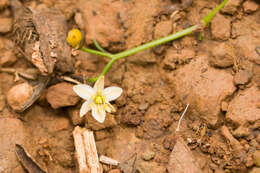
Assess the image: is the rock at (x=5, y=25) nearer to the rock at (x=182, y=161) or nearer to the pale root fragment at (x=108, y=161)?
the pale root fragment at (x=108, y=161)

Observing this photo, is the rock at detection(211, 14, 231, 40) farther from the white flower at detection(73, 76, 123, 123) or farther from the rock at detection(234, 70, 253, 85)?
the white flower at detection(73, 76, 123, 123)

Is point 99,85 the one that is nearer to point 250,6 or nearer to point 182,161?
point 182,161

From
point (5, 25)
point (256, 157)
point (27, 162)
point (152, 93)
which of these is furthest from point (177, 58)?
point (5, 25)

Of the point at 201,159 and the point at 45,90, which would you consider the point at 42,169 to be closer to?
the point at 45,90

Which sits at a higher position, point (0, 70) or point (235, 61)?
point (235, 61)

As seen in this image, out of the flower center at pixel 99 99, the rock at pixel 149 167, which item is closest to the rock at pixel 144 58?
the flower center at pixel 99 99

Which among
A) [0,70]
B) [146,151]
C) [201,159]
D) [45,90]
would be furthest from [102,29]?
[201,159]
